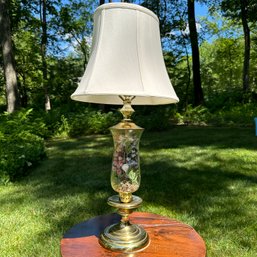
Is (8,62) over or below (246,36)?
below

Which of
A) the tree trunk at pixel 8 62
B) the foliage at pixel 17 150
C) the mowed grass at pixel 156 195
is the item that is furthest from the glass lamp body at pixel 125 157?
the tree trunk at pixel 8 62

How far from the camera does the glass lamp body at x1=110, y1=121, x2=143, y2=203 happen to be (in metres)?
1.47

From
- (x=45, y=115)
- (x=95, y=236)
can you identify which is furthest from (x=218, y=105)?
(x=95, y=236)

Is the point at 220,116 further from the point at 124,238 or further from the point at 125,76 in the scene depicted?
the point at 125,76

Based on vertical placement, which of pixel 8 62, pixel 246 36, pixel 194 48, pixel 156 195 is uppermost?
pixel 246 36

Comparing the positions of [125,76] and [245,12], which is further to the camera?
[245,12]

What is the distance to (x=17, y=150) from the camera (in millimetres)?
4918

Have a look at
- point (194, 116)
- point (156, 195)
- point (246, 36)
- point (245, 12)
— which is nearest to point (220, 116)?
point (194, 116)

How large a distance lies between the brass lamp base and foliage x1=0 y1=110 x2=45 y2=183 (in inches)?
125

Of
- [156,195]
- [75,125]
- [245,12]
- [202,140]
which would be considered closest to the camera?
[156,195]

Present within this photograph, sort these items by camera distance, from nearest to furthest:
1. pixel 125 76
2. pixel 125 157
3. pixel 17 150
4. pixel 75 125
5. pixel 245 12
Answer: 1. pixel 125 76
2. pixel 125 157
3. pixel 17 150
4. pixel 75 125
5. pixel 245 12

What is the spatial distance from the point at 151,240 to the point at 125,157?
0.47m

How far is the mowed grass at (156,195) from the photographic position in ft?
8.66

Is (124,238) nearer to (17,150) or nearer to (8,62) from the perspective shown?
(17,150)
